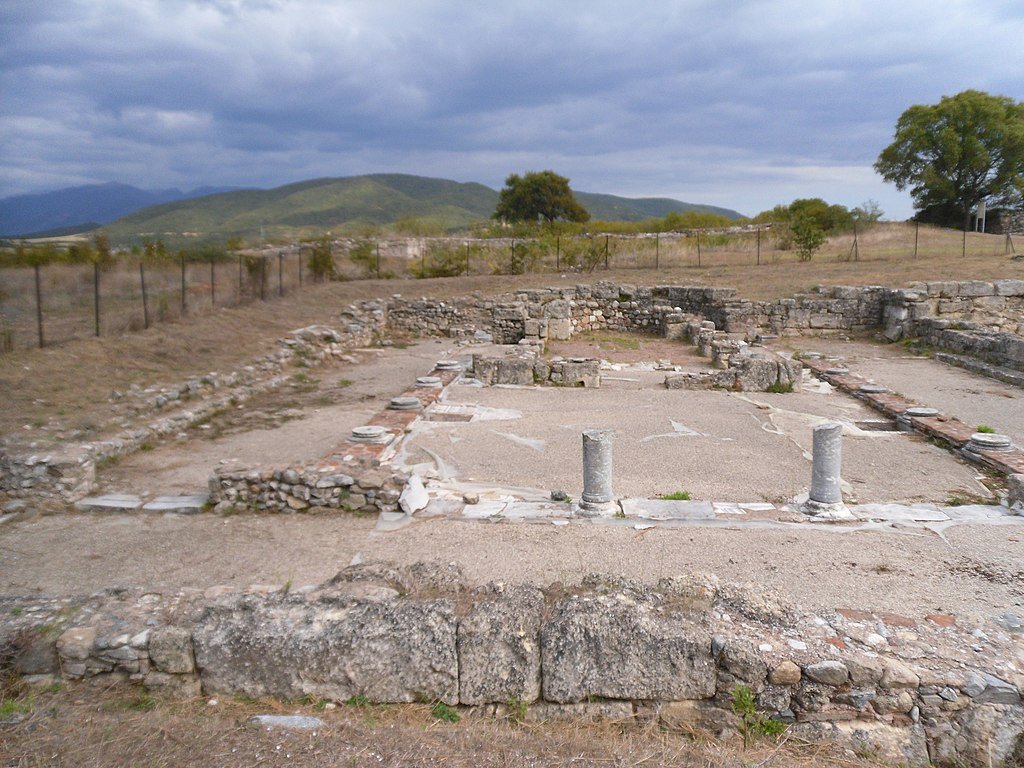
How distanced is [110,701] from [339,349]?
13.8m

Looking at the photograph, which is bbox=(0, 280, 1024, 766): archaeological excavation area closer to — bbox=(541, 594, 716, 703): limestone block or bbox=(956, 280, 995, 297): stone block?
bbox=(541, 594, 716, 703): limestone block

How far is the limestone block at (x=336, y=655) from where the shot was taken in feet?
12.5

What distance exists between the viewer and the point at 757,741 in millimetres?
3568

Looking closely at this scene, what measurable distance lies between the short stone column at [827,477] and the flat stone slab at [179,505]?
20.9 feet

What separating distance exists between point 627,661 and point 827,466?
413 centimetres

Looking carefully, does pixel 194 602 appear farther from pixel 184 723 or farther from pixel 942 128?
pixel 942 128

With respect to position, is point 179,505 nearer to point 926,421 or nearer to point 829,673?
point 829,673

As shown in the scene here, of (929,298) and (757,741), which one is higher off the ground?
(929,298)

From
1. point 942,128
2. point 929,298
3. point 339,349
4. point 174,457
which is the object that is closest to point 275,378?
point 339,349

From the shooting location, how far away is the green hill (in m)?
90.4

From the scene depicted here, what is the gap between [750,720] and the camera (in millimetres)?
3676

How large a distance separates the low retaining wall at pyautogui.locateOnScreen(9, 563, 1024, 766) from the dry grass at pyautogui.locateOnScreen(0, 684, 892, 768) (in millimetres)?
134

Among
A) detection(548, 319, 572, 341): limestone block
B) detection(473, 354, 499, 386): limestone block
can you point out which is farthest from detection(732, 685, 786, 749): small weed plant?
detection(548, 319, 572, 341): limestone block

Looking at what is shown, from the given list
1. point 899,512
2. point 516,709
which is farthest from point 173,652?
point 899,512
